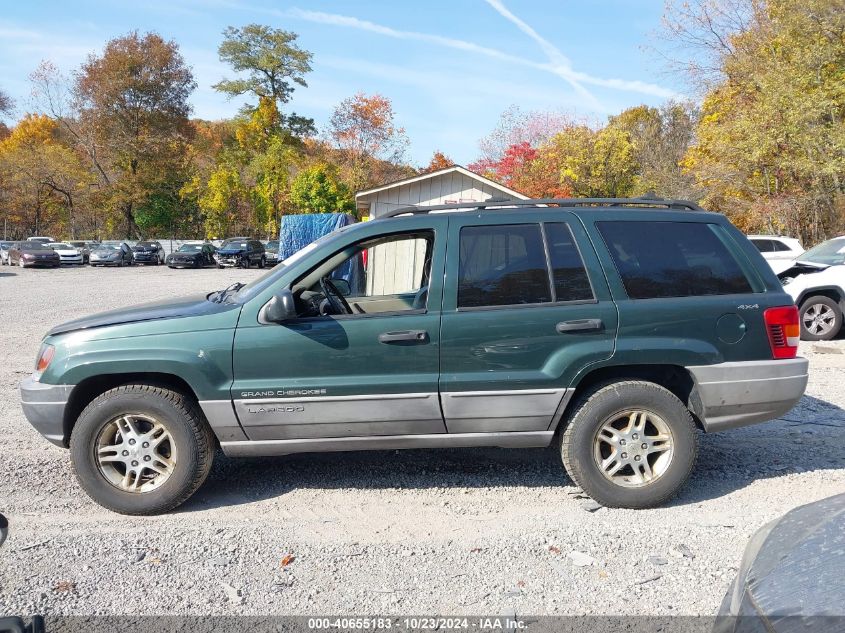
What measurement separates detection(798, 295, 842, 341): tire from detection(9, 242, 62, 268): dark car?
34.7m

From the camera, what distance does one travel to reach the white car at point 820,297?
10.2m

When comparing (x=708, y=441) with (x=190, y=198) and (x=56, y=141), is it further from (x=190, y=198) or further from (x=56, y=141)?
(x=56, y=141)

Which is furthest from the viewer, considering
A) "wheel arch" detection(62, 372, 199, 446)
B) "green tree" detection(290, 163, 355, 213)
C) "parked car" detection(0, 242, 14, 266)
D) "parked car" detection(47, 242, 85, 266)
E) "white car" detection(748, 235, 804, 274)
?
"green tree" detection(290, 163, 355, 213)

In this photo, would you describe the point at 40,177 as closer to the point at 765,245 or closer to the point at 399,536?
the point at 765,245

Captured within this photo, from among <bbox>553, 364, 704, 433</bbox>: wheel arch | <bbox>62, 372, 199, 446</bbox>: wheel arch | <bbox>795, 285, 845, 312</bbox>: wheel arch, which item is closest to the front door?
<bbox>62, 372, 199, 446</bbox>: wheel arch

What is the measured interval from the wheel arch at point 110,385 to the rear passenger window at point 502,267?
1.87 meters

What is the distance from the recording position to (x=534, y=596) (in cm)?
319

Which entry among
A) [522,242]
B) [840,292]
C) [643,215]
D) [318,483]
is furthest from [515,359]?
[840,292]

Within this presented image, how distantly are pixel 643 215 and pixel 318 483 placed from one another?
291cm

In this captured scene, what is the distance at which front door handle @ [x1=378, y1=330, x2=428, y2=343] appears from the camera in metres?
4.06

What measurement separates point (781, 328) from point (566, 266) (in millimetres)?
1448

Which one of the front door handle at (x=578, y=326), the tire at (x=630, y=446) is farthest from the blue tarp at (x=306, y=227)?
the tire at (x=630, y=446)

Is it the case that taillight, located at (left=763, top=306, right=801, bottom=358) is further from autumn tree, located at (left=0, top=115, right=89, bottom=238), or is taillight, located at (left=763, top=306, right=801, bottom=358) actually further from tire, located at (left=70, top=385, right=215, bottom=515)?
autumn tree, located at (left=0, top=115, right=89, bottom=238)

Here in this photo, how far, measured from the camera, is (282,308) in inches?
155
